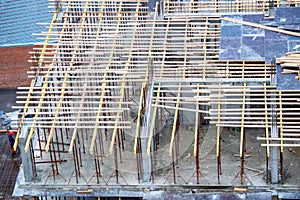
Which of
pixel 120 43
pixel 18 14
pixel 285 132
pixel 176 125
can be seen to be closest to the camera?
pixel 285 132

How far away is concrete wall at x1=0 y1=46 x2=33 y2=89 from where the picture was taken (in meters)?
57.7

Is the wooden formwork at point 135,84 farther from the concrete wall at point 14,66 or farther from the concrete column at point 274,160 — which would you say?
the concrete wall at point 14,66

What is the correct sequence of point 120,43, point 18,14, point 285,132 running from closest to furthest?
point 285,132
point 120,43
point 18,14

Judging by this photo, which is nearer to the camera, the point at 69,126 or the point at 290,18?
the point at 69,126

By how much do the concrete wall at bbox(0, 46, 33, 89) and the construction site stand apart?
8.99m

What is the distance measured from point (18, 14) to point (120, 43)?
1395 centimetres

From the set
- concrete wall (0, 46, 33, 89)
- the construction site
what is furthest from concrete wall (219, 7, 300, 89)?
concrete wall (0, 46, 33, 89)

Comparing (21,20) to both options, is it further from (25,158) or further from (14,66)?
(25,158)

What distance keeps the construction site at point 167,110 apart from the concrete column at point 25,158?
4 cm

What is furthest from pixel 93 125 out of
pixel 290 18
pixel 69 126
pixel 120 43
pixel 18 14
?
pixel 18 14

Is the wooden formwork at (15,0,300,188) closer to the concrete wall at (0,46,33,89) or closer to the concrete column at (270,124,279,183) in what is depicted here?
the concrete column at (270,124,279,183)

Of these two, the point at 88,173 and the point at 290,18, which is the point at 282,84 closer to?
the point at 290,18

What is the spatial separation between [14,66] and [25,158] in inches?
611

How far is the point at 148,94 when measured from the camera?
1738 inches
